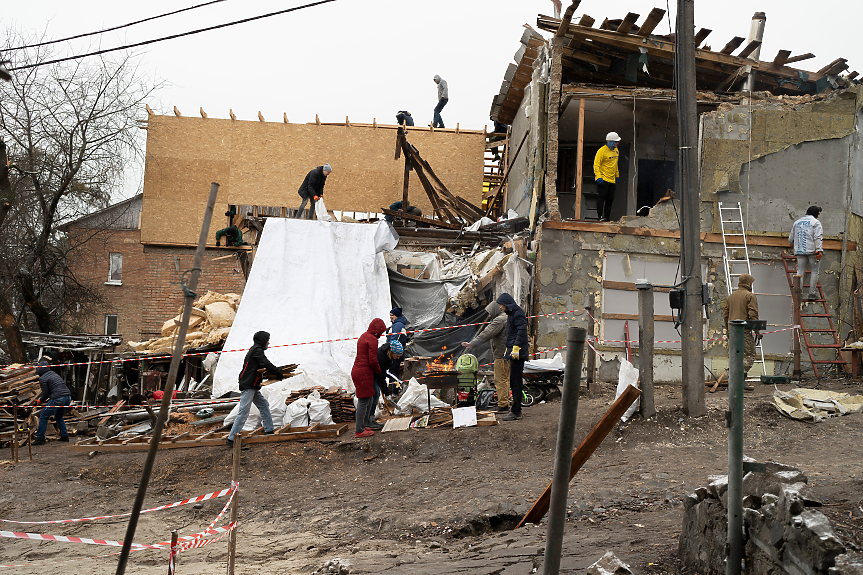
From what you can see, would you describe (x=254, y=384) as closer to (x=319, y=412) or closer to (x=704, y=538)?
(x=319, y=412)

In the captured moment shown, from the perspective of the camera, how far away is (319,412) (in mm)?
10055

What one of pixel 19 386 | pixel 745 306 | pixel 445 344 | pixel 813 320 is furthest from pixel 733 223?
pixel 19 386

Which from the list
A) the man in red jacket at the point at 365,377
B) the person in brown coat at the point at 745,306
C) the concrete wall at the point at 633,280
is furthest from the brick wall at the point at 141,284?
the person in brown coat at the point at 745,306

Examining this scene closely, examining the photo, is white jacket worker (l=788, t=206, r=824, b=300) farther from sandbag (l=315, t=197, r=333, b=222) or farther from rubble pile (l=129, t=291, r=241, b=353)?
rubble pile (l=129, t=291, r=241, b=353)

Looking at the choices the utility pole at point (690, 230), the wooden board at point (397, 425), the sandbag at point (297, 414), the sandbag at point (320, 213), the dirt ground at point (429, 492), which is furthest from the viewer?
the sandbag at point (320, 213)

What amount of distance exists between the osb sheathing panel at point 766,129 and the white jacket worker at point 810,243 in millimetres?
1556

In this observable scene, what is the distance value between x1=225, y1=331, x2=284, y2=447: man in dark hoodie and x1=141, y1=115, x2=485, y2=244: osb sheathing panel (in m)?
13.1

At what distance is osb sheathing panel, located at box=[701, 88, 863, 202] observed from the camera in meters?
13.0

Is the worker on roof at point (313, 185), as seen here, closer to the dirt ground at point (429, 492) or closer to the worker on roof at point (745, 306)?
the dirt ground at point (429, 492)

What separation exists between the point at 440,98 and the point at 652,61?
32.1ft

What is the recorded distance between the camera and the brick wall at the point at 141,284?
22203mm

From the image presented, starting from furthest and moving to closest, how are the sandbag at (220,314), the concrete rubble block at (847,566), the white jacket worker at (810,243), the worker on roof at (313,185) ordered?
1. the worker on roof at (313,185)
2. the sandbag at (220,314)
3. the white jacket worker at (810,243)
4. the concrete rubble block at (847,566)

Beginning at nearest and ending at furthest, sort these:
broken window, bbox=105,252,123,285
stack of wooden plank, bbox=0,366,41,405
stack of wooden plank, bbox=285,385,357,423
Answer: stack of wooden plank, bbox=285,385,357,423
stack of wooden plank, bbox=0,366,41,405
broken window, bbox=105,252,123,285

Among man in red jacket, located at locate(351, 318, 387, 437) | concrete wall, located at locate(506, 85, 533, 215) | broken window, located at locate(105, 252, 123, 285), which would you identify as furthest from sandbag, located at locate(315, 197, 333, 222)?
broken window, located at locate(105, 252, 123, 285)
